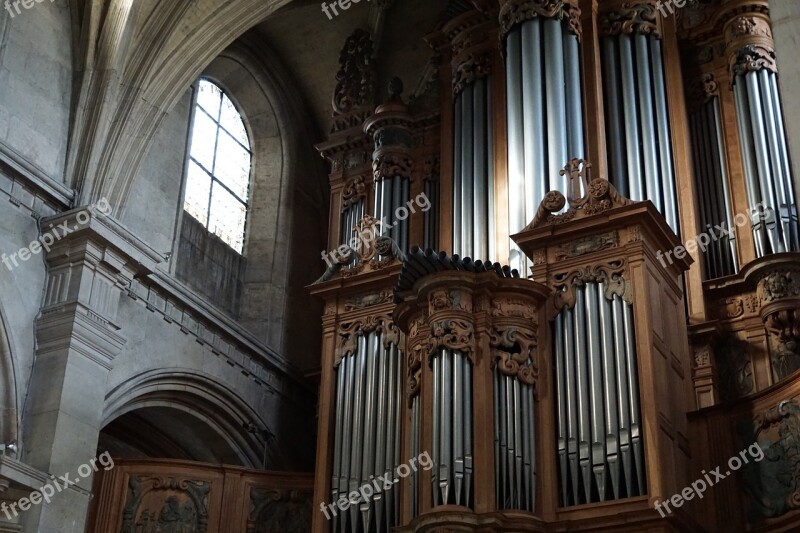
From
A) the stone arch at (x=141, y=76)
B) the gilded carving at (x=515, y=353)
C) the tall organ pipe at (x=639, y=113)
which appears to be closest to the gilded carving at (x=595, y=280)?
the gilded carving at (x=515, y=353)

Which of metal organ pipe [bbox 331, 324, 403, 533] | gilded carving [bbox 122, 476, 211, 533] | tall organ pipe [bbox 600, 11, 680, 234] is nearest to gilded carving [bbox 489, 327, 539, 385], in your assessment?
metal organ pipe [bbox 331, 324, 403, 533]

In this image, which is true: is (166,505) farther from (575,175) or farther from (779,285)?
(779,285)

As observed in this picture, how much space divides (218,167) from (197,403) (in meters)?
3.49

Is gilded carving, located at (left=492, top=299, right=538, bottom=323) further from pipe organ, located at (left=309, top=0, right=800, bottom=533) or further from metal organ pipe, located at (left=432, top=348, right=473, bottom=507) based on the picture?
metal organ pipe, located at (left=432, top=348, right=473, bottom=507)

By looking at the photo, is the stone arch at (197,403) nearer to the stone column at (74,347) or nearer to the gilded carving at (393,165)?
the stone column at (74,347)

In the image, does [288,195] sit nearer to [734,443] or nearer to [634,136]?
[634,136]

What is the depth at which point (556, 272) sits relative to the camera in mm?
10125

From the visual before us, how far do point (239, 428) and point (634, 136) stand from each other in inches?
234

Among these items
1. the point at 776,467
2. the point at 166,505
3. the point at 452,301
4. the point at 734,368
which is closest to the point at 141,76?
the point at 166,505

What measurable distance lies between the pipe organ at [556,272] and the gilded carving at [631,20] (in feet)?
0.08

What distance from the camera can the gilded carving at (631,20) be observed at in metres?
13.3

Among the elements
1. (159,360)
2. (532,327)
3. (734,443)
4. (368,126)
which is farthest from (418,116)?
(734,443)

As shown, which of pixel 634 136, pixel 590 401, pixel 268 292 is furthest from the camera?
pixel 268 292

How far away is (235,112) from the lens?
653 inches
